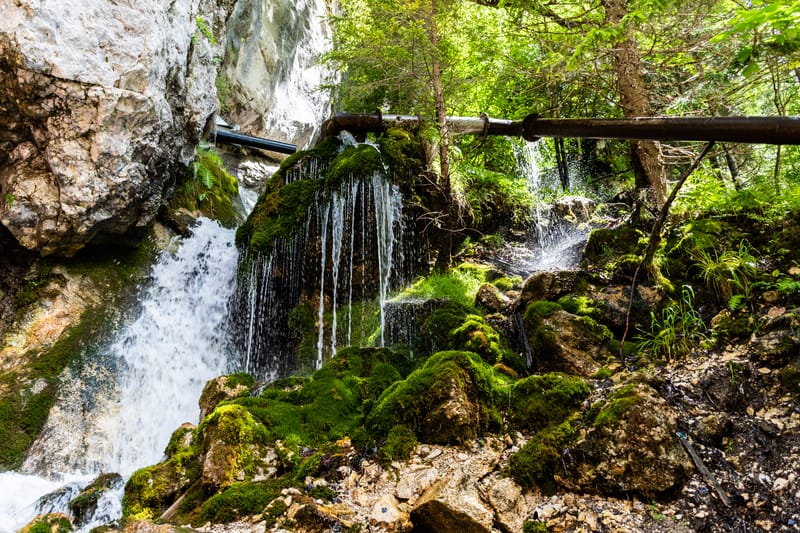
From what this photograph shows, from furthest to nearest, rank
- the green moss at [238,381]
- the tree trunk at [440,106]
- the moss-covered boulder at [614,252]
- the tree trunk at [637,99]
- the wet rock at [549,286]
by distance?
the tree trunk at [440,106]
the tree trunk at [637,99]
the wet rock at [549,286]
the moss-covered boulder at [614,252]
the green moss at [238,381]

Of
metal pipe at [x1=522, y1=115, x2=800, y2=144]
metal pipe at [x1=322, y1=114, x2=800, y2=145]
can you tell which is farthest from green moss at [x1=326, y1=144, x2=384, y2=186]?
metal pipe at [x1=522, y1=115, x2=800, y2=144]

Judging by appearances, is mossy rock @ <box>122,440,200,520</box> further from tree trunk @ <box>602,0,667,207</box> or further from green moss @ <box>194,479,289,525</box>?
tree trunk @ <box>602,0,667,207</box>

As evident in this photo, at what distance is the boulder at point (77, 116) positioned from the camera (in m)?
7.14

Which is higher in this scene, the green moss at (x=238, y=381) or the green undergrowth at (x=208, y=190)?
the green undergrowth at (x=208, y=190)

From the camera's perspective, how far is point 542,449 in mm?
3412

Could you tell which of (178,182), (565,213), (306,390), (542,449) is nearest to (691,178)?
(565,213)

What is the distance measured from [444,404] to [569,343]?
6.52 feet

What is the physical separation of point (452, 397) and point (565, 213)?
8.38 metres

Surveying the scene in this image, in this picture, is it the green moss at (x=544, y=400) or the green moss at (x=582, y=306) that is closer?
the green moss at (x=544, y=400)

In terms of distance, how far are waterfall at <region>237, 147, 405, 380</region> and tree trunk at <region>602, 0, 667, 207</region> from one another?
4273mm

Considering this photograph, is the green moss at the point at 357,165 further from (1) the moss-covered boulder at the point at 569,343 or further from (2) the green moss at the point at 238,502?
Answer: (2) the green moss at the point at 238,502

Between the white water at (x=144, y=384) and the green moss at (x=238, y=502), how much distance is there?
2.81 metres

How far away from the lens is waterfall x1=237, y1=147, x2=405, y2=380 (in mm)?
8344

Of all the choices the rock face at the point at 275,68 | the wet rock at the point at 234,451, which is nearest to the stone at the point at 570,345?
the wet rock at the point at 234,451
